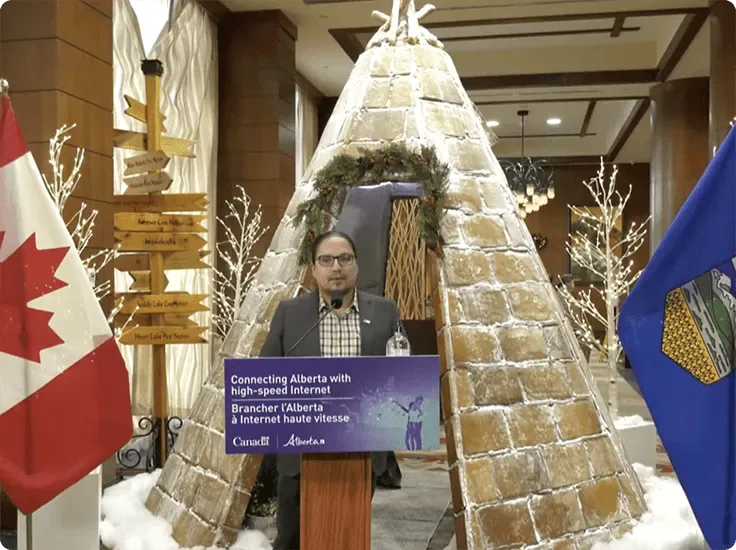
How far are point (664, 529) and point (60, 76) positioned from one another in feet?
11.6

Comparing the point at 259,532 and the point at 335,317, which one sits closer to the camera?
the point at 335,317

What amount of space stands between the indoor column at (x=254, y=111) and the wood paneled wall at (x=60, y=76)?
2603 millimetres

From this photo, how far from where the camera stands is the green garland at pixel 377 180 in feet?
9.72

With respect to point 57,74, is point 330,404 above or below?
below

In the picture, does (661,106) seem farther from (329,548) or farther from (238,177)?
(329,548)

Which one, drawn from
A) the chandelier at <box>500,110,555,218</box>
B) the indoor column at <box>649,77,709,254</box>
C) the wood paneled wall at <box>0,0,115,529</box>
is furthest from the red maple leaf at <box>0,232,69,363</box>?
the chandelier at <box>500,110,555,218</box>

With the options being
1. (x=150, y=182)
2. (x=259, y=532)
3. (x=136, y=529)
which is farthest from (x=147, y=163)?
(x=259, y=532)

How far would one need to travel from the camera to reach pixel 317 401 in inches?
75.0

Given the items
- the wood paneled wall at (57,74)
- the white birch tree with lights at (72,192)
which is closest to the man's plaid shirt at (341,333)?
the white birch tree with lights at (72,192)

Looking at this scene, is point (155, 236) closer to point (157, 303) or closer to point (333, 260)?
point (157, 303)

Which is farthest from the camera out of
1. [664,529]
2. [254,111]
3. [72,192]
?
[254,111]

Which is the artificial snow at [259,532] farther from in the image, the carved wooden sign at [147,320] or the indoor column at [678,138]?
the indoor column at [678,138]

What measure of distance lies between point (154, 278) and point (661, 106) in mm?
6759

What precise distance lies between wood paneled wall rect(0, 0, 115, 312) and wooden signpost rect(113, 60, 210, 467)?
195mm
